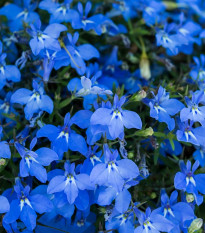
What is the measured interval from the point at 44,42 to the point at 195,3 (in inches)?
40.8

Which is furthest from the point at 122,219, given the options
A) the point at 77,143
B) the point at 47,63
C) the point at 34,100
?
the point at 47,63

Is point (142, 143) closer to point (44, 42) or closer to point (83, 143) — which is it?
point (83, 143)

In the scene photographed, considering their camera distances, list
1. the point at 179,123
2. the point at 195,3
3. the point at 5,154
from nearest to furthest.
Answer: the point at 5,154 < the point at 179,123 < the point at 195,3

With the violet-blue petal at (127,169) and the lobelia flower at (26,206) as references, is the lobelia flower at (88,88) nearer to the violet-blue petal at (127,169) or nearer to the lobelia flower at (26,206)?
the violet-blue petal at (127,169)

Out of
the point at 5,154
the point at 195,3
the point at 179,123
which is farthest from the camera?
the point at 195,3

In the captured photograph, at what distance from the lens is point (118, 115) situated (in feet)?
4.30

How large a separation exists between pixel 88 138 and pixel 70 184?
0.55 feet

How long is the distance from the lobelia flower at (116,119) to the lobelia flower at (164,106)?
0.35 ft

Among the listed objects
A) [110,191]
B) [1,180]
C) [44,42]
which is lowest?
[1,180]

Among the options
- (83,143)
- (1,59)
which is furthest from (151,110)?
(1,59)

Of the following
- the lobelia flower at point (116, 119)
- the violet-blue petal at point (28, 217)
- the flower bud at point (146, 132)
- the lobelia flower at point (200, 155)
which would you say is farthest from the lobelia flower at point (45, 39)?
the lobelia flower at point (200, 155)

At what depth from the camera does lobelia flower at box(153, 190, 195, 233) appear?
138 centimetres

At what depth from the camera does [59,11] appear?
5.36 feet

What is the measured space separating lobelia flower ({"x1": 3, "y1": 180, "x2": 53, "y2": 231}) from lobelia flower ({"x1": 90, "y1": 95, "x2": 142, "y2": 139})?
0.33 meters
